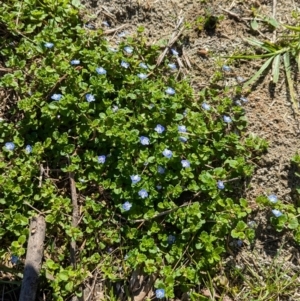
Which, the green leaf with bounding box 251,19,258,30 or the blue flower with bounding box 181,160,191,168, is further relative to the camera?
the green leaf with bounding box 251,19,258,30

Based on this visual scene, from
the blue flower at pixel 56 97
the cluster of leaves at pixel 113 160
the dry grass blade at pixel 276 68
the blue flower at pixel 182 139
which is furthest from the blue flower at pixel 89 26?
the dry grass blade at pixel 276 68

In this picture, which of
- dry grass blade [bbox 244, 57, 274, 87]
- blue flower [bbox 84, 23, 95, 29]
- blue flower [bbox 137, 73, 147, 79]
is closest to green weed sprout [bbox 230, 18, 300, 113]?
dry grass blade [bbox 244, 57, 274, 87]

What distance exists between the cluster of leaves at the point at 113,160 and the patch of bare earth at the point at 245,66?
6.3 inches

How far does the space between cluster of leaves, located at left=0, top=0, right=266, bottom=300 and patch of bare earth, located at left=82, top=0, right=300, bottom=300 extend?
160mm

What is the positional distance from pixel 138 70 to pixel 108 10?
2.14 ft

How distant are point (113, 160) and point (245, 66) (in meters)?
1.29

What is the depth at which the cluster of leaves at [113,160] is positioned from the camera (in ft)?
10.3

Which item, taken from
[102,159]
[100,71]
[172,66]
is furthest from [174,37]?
[102,159]

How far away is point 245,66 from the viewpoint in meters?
3.76

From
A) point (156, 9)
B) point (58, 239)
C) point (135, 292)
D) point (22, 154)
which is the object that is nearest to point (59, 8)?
point (156, 9)

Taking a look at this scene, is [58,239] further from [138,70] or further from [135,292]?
[138,70]

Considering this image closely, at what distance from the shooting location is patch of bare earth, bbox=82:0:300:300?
332cm

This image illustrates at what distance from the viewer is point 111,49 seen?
362cm

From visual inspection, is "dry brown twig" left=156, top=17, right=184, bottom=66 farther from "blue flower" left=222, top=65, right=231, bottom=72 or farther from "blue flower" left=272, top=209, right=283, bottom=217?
"blue flower" left=272, top=209, right=283, bottom=217
